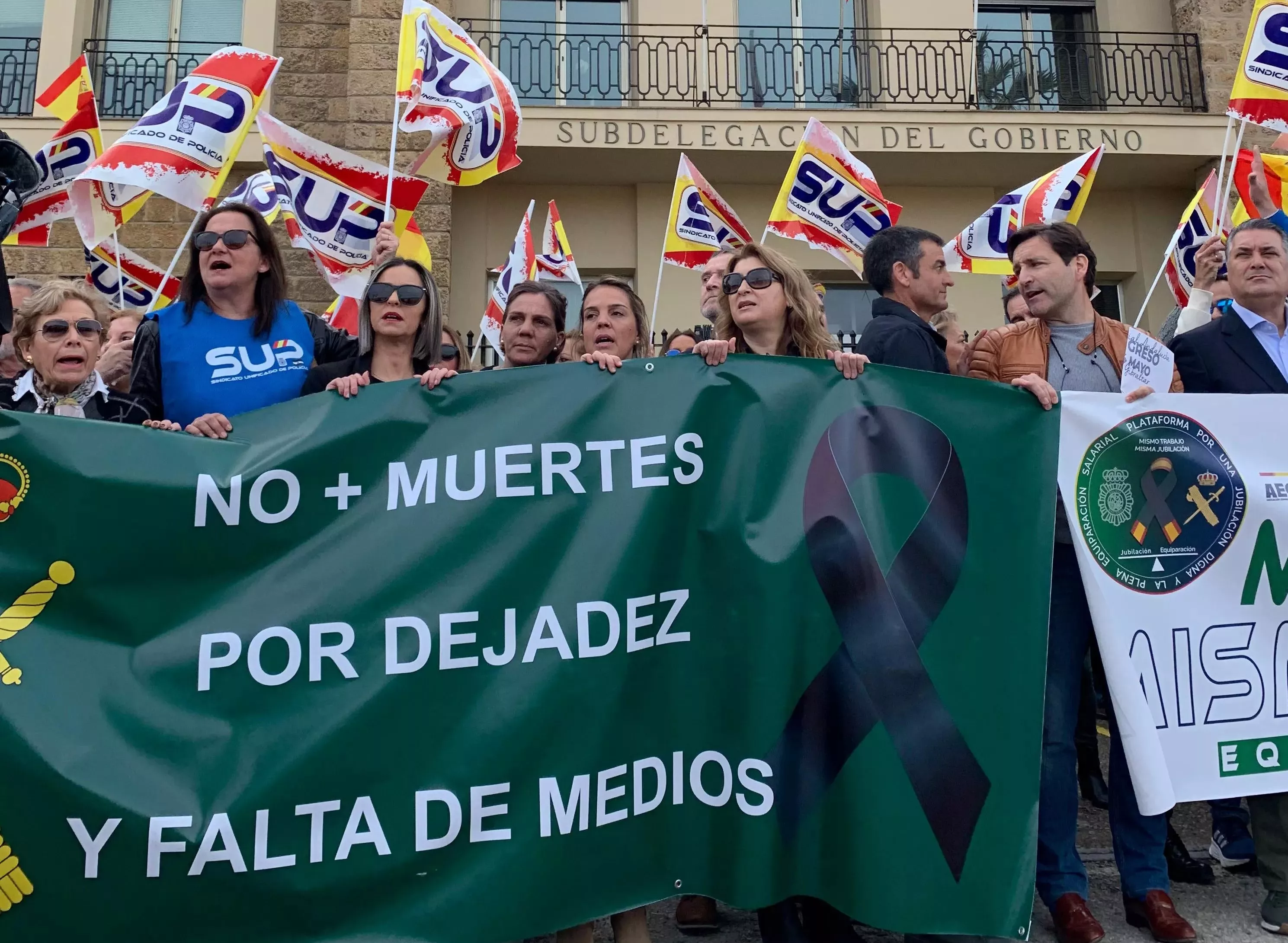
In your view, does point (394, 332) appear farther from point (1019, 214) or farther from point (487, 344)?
point (487, 344)

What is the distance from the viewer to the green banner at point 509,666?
2629 millimetres

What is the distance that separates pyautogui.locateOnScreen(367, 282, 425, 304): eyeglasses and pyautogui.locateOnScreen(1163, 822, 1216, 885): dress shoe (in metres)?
3.22

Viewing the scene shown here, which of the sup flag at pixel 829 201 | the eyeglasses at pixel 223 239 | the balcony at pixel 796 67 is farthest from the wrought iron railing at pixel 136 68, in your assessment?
the eyeglasses at pixel 223 239

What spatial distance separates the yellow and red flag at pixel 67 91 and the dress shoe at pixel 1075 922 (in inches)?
306

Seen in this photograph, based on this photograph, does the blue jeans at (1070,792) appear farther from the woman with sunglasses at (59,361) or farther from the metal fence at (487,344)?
the metal fence at (487,344)

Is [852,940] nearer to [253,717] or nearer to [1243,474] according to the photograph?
[253,717]

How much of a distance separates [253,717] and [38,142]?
11185 mm

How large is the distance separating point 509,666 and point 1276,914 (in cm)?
251

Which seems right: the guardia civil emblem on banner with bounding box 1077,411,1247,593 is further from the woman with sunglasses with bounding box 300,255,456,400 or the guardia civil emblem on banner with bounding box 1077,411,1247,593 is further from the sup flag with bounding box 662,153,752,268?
the sup flag with bounding box 662,153,752,268

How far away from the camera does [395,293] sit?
11.3ft

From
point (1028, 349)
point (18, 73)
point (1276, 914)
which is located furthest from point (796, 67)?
point (1276, 914)

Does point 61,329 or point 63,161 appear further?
point 63,161

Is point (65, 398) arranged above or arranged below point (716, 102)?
below

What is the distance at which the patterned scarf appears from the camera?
3527 millimetres
